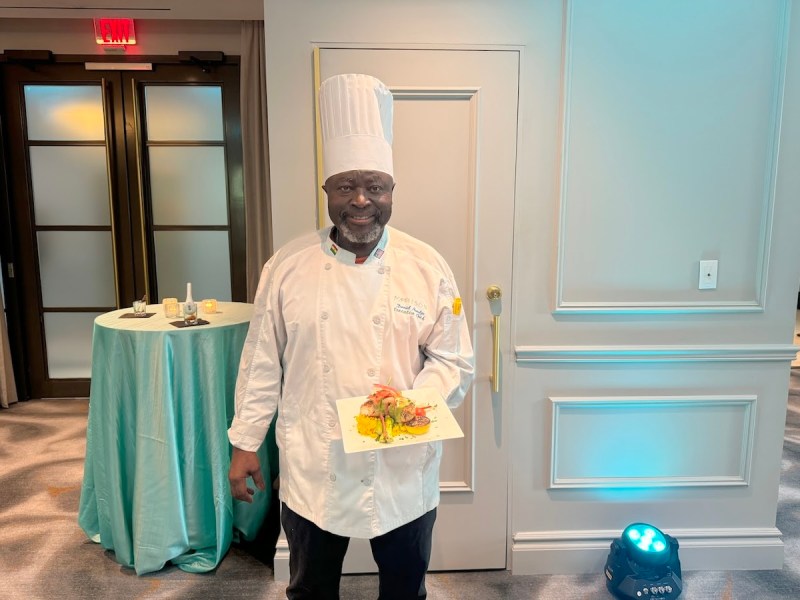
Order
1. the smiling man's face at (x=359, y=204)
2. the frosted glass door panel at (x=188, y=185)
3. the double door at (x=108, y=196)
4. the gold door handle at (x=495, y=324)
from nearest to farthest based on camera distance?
1. the smiling man's face at (x=359, y=204)
2. the gold door handle at (x=495, y=324)
3. the double door at (x=108, y=196)
4. the frosted glass door panel at (x=188, y=185)

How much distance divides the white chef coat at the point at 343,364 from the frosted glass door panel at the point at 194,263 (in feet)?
8.71

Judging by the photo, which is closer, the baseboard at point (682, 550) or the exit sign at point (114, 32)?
the baseboard at point (682, 550)

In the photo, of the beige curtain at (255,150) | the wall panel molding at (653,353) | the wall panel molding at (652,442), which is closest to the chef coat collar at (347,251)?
the wall panel molding at (653,353)

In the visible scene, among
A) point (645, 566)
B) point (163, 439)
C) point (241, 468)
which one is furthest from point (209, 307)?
point (645, 566)

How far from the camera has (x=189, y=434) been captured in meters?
1.98

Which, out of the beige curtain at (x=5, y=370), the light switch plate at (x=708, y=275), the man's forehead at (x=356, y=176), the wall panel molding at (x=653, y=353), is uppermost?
the man's forehead at (x=356, y=176)

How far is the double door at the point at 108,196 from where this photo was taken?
11.8 feet

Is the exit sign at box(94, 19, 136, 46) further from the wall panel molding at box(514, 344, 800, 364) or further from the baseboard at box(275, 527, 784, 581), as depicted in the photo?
the baseboard at box(275, 527, 784, 581)

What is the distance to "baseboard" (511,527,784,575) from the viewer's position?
79.4 inches

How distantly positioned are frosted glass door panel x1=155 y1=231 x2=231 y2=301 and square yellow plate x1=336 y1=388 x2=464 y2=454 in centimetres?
289

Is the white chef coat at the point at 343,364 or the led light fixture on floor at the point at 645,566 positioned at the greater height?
the white chef coat at the point at 343,364

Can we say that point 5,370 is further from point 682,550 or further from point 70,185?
point 682,550

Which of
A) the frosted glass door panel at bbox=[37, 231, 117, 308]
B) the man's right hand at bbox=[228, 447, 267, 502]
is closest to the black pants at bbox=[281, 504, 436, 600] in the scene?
the man's right hand at bbox=[228, 447, 267, 502]

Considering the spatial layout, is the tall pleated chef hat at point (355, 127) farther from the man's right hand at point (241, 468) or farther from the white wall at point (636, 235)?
the man's right hand at point (241, 468)
